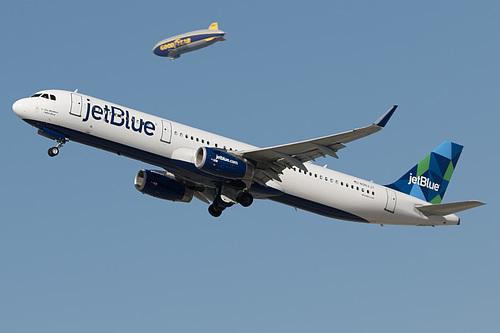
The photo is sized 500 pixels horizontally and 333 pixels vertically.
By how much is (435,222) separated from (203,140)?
15.2 meters

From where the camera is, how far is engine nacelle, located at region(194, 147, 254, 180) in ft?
121

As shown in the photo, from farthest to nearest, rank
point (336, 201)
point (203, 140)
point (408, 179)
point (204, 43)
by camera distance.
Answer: point (204, 43) → point (408, 179) → point (336, 201) → point (203, 140)

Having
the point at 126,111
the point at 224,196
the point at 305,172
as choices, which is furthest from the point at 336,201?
the point at 126,111

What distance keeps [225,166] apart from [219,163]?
0.37 metres

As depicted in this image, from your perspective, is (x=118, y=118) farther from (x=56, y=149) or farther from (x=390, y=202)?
(x=390, y=202)

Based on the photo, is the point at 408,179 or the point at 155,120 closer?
the point at 155,120

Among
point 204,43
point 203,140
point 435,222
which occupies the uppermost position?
point 204,43

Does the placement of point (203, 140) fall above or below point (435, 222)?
above

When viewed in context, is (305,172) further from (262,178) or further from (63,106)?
(63,106)

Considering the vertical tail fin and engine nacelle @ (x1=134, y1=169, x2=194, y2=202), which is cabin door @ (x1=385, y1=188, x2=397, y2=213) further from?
engine nacelle @ (x1=134, y1=169, x2=194, y2=202)

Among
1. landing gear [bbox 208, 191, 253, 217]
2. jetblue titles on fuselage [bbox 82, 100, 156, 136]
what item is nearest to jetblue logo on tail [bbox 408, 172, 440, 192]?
landing gear [bbox 208, 191, 253, 217]

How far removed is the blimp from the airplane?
22524 mm

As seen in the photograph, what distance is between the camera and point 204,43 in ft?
207

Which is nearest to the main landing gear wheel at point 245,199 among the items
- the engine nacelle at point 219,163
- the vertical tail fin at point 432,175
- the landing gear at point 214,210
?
the engine nacelle at point 219,163
